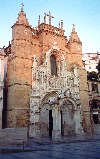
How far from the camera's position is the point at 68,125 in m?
25.7

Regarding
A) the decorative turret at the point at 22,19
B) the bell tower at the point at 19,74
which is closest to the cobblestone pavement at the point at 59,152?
the bell tower at the point at 19,74

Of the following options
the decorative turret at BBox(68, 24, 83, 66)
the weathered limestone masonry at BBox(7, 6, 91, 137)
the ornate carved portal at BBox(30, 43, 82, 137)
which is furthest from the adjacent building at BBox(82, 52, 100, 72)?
the ornate carved portal at BBox(30, 43, 82, 137)

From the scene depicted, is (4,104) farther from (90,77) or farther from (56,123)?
(90,77)

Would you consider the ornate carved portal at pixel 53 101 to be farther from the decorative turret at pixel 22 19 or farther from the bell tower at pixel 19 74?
the decorative turret at pixel 22 19

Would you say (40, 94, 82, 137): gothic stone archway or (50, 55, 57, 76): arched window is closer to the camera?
(40, 94, 82, 137): gothic stone archway

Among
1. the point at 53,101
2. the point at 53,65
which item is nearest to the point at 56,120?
the point at 53,101

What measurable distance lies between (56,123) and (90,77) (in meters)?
22.9

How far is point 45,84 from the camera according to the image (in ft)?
83.1

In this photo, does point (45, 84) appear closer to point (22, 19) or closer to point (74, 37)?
point (22, 19)

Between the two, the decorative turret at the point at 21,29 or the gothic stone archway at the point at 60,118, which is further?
the decorative turret at the point at 21,29

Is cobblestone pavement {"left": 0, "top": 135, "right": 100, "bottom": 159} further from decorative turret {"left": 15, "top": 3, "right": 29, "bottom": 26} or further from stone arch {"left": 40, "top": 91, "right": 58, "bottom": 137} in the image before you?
decorative turret {"left": 15, "top": 3, "right": 29, "bottom": 26}

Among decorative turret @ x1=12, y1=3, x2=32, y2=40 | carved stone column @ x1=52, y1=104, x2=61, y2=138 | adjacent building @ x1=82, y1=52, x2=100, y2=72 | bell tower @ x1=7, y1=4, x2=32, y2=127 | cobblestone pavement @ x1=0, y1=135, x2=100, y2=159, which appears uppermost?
adjacent building @ x1=82, y1=52, x2=100, y2=72

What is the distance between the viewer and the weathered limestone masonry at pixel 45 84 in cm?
2328

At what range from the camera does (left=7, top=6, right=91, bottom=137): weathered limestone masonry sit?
23.3 m
